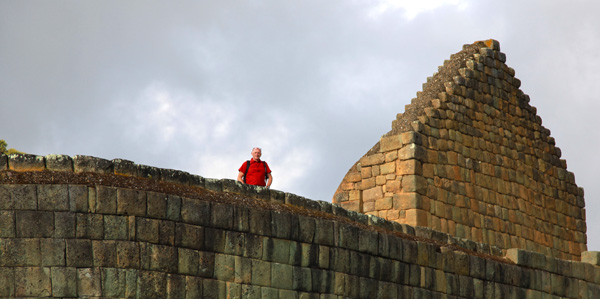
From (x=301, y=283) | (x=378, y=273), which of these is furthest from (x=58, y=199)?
(x=378, y=273)

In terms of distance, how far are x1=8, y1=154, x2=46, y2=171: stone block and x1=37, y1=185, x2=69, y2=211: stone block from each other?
438mm

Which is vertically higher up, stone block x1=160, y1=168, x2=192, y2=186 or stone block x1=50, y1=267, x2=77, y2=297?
stone block x1=160, y1=168, x2=192, y2=186

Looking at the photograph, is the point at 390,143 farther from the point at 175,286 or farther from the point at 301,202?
the point at 175,286

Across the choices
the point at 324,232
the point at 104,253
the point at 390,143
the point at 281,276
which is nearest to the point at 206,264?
the point at 281,276

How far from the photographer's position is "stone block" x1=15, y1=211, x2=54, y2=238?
12312 mm

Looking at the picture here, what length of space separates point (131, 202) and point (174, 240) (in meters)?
0.68

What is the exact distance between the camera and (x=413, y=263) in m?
16.0

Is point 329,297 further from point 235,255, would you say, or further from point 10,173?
point 10,173

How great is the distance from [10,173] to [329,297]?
14.2 feet

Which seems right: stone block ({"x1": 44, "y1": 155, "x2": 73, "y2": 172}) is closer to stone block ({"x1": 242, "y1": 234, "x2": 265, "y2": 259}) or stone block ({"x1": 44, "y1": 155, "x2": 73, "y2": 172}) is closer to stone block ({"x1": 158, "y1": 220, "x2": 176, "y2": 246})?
stone block ({"x1": 158, "y1": 220, "x2": 176, "y2": 246})

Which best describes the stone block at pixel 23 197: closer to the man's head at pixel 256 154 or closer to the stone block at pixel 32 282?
the stone block at pixel 32 282

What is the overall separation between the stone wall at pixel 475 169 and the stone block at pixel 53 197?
827 centimetres

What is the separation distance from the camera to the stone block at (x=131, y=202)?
1270cm

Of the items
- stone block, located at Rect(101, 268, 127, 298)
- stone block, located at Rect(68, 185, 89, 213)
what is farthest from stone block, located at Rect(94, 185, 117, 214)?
stone block, located at Rect(101, 268, 127, 298)
